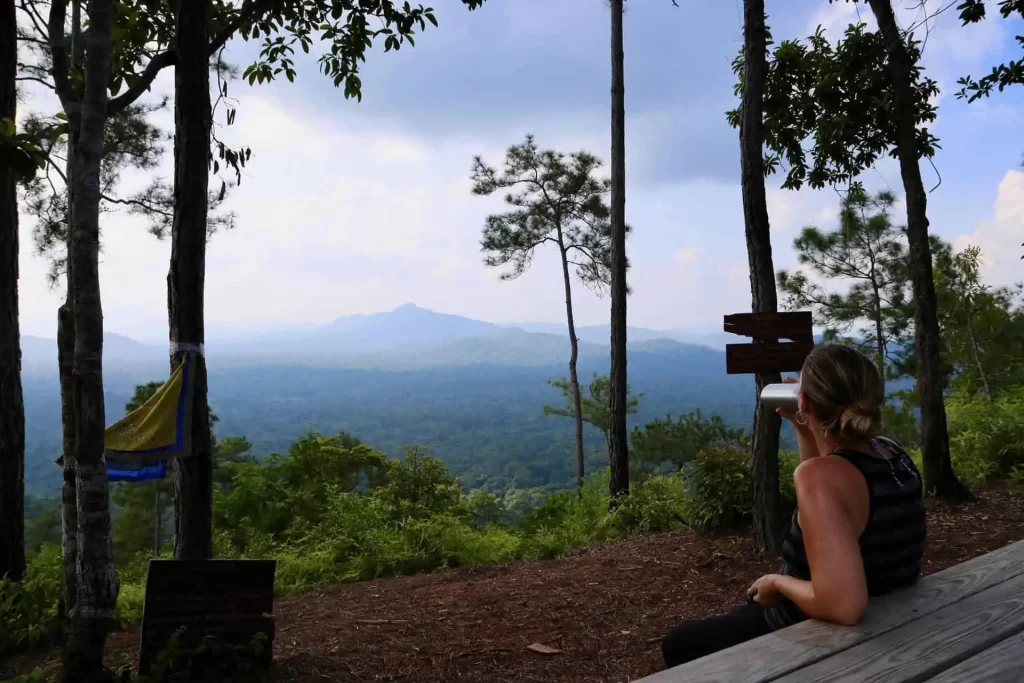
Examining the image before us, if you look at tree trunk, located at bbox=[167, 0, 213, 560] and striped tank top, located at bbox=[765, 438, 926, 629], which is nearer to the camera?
striped tank top, located at bbox=[765, 438, 926, 629]

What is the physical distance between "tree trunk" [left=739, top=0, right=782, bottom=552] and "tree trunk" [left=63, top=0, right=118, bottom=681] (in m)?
4.22

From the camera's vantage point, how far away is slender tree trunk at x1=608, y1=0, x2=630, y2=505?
30.2 ft

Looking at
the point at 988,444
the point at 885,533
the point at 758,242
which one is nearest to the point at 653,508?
the point at 758,242

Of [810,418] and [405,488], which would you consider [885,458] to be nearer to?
[810,418]

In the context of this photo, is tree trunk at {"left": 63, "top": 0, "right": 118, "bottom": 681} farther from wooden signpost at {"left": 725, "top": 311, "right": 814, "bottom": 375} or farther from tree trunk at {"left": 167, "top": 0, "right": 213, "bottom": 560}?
wooden signpost at {"left": 725, "top": 311, "right": 814, "bottom": 375}

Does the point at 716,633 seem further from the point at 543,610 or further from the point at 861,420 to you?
the point at 543,610

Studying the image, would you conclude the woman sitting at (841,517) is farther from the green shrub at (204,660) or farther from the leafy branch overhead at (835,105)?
the leafy branch overhead at (835,105)

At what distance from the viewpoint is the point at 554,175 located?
1614 centimetres

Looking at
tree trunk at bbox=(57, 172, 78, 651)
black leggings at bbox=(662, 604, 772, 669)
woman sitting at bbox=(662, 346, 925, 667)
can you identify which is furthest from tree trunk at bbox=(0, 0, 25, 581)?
woman sitting at bbox=(662, 346, 925, 667)

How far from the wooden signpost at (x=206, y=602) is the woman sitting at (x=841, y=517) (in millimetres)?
2300

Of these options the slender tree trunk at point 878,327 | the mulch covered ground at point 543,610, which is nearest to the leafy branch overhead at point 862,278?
the slender tree trunk at point 878,327

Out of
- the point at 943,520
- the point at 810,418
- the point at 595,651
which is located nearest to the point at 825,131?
the point at 943,520

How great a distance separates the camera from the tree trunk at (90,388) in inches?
118

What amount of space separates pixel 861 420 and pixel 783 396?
28 centimetres
